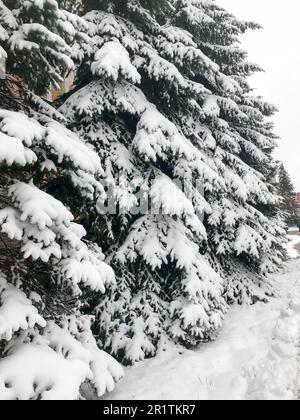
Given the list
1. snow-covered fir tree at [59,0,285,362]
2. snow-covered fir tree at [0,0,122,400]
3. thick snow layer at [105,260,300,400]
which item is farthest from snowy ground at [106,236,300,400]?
snow-covered fir tree at [0,0,122,400]

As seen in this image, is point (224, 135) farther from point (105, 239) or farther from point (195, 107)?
point (105, 239)

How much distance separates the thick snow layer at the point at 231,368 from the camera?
20.0ft

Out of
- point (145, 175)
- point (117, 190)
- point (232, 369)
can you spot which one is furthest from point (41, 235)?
point (232, 369)

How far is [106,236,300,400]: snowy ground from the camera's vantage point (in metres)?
6.07

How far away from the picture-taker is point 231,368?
7152 mm

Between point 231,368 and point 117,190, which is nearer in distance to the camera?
point 231,368

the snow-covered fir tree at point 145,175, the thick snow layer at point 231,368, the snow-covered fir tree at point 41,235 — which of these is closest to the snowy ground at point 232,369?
the thick snow layer at point 231,368

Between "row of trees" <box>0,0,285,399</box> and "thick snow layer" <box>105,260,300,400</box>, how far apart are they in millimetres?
473

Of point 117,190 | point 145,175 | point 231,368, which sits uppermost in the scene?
point 145,175

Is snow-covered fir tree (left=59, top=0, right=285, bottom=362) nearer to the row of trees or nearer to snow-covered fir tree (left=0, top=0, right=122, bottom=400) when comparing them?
the row of trees

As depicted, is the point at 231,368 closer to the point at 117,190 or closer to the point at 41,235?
the point at 117,190

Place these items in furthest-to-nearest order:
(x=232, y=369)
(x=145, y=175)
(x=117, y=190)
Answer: (x=145, y=175) < (x=117, y=190) < (x=232, y=369)

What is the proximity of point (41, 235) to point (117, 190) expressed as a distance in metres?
3.38
